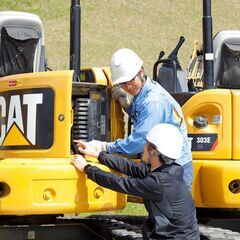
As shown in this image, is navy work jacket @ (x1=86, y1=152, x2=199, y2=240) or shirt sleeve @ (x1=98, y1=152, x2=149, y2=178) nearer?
navy work jacket @ (x1=86, y1=152, x2=199, y2=240)

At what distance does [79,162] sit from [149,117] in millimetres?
626

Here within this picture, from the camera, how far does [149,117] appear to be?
243 inches

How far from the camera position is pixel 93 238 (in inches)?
288

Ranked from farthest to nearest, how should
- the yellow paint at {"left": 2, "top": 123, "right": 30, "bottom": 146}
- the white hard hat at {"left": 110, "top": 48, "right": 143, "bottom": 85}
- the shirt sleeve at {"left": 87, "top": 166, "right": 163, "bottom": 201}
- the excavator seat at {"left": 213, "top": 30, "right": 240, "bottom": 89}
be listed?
the excavator seat at {"left": 213, "top": 30, "right": 240, "bottom": 89}
the yellow paint at {"left": 2, "top": 123, "right": 30, "bottom": 146}
the white hard hat at {"left": 110, "top": 48, "right": 143, "bottom": 85}
the shirt sleeve at {"left": 87, "top": 166, "right": 163, "bottom": 201}

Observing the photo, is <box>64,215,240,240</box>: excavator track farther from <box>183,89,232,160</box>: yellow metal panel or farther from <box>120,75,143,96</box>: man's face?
<box>120,75,143,96</box>: man's face

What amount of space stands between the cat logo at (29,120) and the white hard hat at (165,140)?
3.92ft

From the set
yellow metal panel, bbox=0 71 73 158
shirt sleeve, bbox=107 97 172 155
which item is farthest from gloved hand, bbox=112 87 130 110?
shirt sleeve, bbox=107 97 172 155

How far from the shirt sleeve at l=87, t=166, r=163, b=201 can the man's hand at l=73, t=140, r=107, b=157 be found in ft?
1.15

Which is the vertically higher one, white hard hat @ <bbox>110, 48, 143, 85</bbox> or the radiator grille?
white hard hat @ <bbox>110, 48, 143, 85</bbox>

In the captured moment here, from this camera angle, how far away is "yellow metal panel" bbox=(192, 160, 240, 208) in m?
6.59

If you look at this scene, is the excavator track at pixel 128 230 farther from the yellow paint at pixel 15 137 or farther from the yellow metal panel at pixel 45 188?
the yellow paint at pixel 15 137

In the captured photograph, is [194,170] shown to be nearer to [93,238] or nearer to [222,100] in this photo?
[222,100]

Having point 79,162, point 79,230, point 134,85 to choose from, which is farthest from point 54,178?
point 79,230

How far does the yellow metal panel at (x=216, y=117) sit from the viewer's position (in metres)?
6.76
